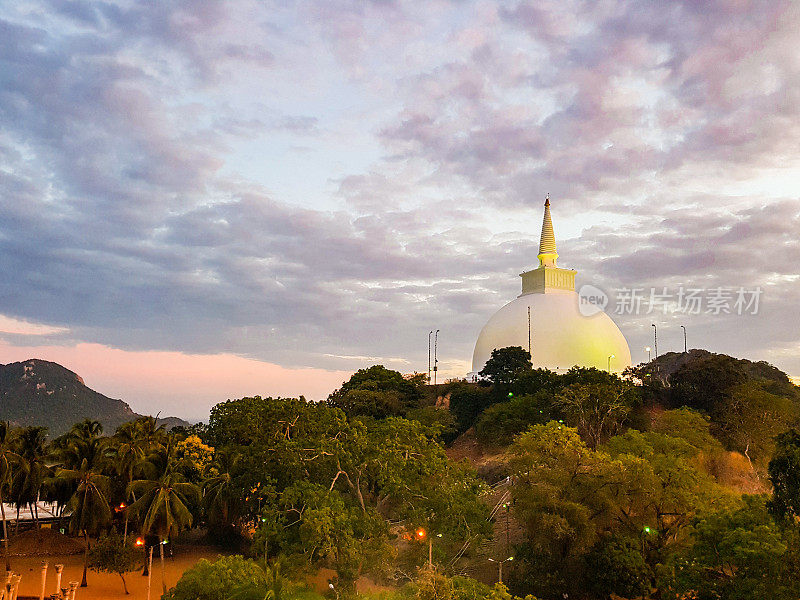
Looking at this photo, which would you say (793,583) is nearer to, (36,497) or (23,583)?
(23,583)

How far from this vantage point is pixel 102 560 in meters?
31.4

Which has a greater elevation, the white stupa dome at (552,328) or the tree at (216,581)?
the white stupa dome at (552,328)

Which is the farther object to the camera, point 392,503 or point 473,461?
point 473,461

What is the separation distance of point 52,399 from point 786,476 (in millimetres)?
136078

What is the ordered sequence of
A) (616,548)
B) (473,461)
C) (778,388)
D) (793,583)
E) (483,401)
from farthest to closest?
(778,388) → (483,401) → (473,461) → (616,548) → (793,583)

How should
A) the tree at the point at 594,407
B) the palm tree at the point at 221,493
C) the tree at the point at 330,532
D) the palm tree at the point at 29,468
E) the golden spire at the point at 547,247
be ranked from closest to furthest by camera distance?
1. the tree at the point at 330,532
2. the palm tree at the point at 221,493
3. the palm tree at the point at 29,468
4. the tree at the point at 594,407
5. the golden spire at the point at 547,247

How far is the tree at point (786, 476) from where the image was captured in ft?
65.7

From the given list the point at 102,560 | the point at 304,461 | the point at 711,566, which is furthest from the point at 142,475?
the point at 711,566

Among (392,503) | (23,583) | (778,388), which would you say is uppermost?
(778,388)

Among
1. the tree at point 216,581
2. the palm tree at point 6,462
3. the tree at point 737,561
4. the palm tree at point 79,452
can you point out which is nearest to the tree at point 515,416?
the tree at point 737,561

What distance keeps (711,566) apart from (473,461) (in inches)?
979

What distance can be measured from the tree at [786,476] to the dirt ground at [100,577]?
89.7 feet

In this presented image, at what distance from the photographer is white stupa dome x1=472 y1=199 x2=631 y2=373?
203ft

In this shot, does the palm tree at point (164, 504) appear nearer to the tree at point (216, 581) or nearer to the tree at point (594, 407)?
the tree at point (216, 581)
